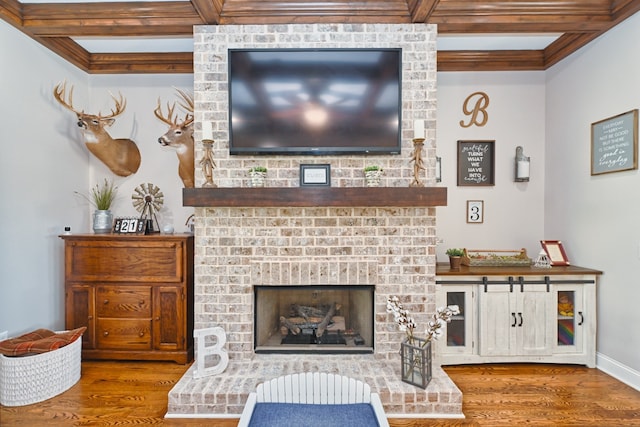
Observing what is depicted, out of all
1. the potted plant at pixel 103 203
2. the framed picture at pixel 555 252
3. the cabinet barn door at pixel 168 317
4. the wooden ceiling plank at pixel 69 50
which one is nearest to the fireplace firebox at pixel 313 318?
the cabinet barn door at pixel 168 317

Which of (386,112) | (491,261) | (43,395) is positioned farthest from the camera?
(491,261)

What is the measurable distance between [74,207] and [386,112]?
3064mm

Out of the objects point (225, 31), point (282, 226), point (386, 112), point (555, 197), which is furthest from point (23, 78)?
point (555, 197)

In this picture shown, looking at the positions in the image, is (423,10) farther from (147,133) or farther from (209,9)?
(147,133)

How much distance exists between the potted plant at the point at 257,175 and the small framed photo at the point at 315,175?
0.30 m

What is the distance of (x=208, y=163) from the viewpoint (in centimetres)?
257

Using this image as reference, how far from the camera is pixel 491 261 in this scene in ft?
10.3

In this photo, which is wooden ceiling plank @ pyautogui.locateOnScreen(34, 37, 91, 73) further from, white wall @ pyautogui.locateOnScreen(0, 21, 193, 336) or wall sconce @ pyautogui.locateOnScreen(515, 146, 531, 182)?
wall sconce @ pyautogui.locateOnScreen(515, 146, 531, 182)

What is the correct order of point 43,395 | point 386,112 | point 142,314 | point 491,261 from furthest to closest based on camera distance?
point 491,261 → point 142,314 → point 386,112 → point 43,395

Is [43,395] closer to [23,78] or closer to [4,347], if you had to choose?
[4,347]

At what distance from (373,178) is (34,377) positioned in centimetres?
277

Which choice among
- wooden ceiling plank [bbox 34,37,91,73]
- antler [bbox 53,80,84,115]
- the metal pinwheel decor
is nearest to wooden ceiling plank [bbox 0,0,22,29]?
wooden ceiling plank [bbox 34,37,91,73]

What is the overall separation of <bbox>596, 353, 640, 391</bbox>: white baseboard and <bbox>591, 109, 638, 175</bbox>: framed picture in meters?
1.53

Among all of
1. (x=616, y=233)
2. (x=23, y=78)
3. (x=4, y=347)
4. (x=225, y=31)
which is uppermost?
(x=225, y=31)
